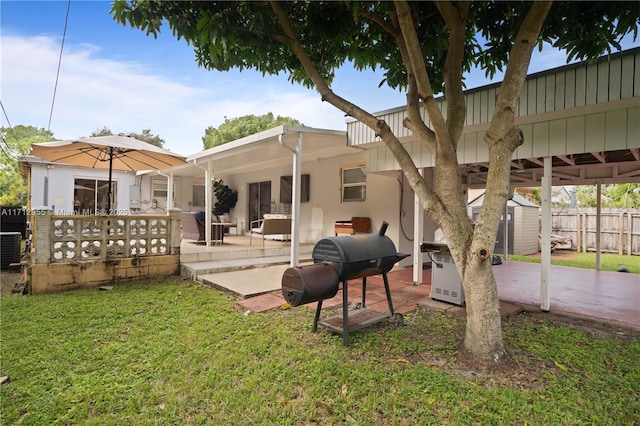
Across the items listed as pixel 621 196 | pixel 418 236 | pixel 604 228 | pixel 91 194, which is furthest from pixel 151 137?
pixel 621 196

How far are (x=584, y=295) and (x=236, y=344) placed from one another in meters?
5.33

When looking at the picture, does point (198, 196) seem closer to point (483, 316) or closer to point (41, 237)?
point (41, 237)

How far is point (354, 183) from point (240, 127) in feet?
55.1

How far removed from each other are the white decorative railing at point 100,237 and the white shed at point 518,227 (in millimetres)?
10182

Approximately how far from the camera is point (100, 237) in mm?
5523

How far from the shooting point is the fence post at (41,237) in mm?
4945

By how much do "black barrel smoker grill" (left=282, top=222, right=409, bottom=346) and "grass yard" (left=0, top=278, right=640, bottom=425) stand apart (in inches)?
5.9

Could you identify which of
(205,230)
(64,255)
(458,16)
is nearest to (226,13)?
(458,16)

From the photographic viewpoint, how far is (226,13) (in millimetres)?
3465

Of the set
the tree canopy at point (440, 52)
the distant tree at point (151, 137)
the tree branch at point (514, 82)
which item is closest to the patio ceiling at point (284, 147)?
the tree canopy at point (440, 52)

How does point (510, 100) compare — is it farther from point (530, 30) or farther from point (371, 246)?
point (371, 246)

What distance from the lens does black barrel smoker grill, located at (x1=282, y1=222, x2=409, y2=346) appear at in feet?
9.48

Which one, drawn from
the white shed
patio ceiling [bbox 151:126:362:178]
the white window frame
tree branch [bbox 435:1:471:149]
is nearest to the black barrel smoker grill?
tree branch [bbox 435:1:471:149]

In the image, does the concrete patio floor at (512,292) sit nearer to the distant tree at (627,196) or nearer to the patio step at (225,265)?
the patio step at (225,265)
